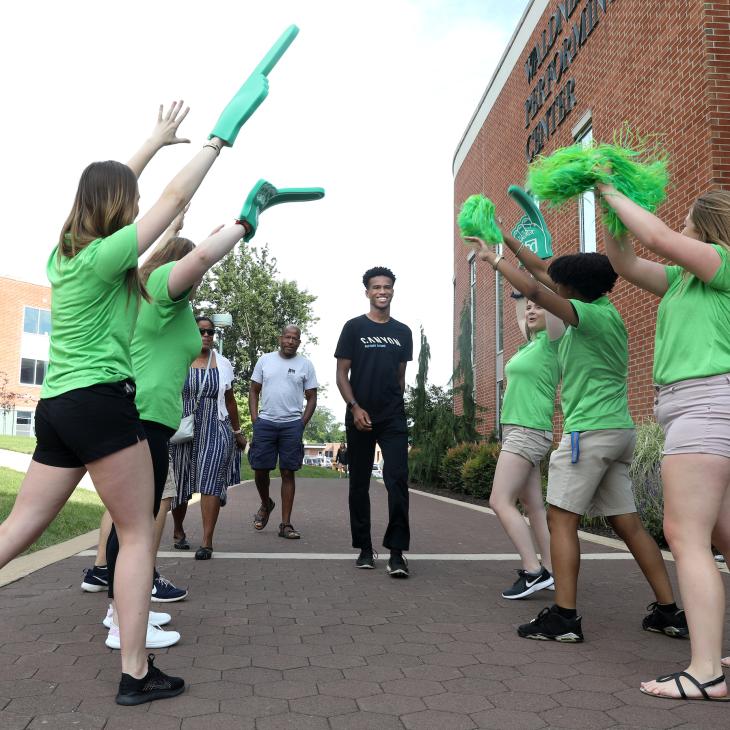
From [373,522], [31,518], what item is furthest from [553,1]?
[31,518]

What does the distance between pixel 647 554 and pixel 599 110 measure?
9.63m

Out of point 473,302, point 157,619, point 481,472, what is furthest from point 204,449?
point 473,302

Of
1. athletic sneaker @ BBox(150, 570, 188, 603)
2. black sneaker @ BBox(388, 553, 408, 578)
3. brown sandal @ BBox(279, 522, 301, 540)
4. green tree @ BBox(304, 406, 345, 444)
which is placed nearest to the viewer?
athletic sneaker @ BBox(150, 570, 188, 603)

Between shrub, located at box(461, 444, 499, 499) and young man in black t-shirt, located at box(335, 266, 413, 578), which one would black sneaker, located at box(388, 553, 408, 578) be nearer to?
young man in black t-shirt, located at box(335, 266, 413, 578)

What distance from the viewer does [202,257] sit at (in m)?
2.93

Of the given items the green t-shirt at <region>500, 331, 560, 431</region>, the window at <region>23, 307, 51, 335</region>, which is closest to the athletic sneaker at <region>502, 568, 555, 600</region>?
the green t-shirt at <region>500, 331, 560, 431</region>

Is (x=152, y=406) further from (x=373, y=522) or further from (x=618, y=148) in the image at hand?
(x=373, y=522)

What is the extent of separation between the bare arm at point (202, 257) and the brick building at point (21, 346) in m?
53.2

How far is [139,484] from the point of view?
2.80 metres

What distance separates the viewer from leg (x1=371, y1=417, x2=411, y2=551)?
565cm

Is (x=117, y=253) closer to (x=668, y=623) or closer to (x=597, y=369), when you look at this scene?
(x=597, y=369)

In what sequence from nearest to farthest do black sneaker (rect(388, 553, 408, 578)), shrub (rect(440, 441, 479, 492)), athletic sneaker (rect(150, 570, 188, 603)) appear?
athletic sneaker (rect(150, 570, 188, 603))
black sneaker (rect(388, 553, 408, 578))
shrub (rect(440, 441, 479, 492))

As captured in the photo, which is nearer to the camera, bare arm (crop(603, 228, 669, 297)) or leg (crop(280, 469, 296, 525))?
bare arm (crop(603, 228, 669, 297))

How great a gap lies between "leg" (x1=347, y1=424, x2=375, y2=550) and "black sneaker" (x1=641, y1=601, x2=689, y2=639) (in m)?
2.43
